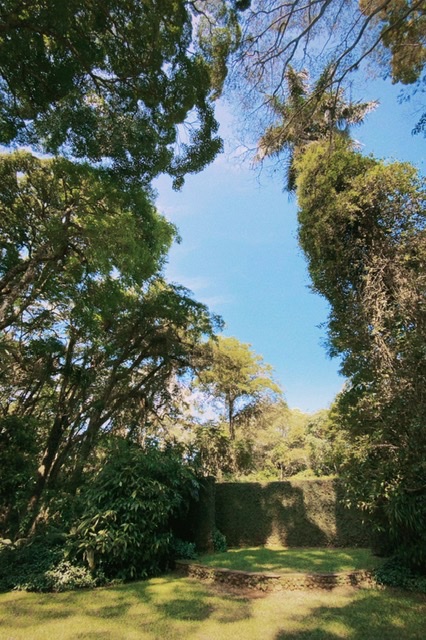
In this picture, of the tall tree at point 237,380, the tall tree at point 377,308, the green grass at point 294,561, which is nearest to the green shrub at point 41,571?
the green grass at point 294,561

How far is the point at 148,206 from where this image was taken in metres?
7.69

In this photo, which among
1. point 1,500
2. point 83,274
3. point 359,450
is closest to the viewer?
point 359,450

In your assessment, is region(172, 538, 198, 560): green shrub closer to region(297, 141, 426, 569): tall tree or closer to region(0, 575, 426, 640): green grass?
region(0, 575, 426, 640): green grass

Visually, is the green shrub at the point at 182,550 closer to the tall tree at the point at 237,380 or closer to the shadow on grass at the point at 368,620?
the shadow on grass at the point at 368,620

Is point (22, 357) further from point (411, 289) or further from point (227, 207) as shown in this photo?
point (411, 289)

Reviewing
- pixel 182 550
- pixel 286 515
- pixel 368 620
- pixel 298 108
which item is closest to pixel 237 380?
pixel 286 515

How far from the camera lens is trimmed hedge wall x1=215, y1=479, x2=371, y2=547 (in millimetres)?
9680

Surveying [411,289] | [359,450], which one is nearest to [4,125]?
[411,289]

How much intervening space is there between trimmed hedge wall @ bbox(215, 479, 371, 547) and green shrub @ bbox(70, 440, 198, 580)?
3.75 metres

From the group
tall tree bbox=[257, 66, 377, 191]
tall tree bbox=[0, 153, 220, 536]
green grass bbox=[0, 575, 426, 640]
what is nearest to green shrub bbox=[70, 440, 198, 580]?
green grass bbox=[0, 575, 426, 640]

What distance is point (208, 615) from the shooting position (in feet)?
14.3

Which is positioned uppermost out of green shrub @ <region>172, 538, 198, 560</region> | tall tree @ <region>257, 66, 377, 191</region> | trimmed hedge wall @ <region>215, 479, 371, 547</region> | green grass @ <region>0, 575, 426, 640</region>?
tall tree @ <region>257, 66, 377, 191</region>

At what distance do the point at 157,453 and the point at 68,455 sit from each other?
5975 millimetres

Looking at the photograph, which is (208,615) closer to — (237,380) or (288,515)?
(288,515)
